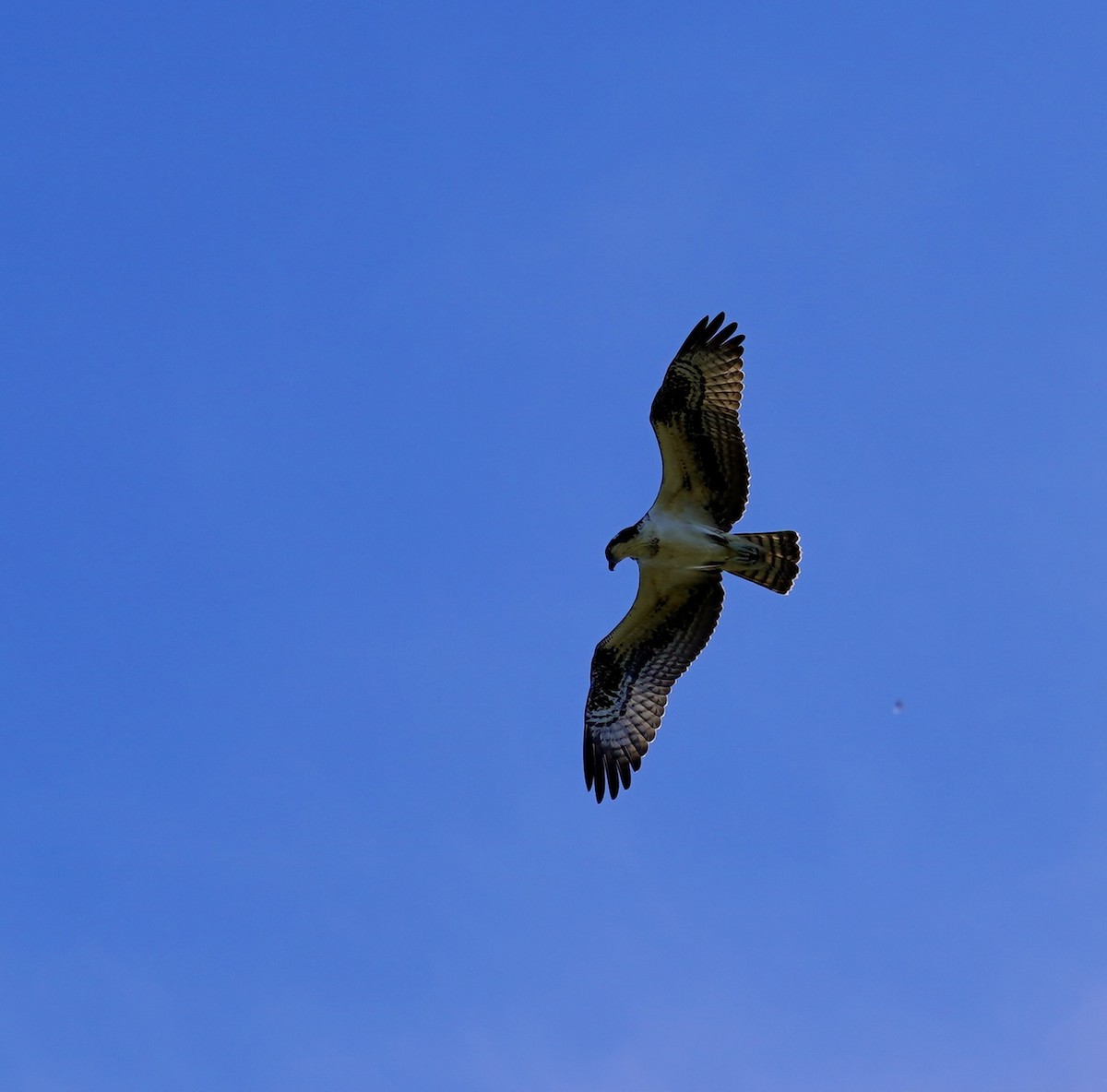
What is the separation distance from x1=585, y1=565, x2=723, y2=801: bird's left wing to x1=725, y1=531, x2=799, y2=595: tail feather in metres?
0.66

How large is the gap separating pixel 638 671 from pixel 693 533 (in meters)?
1.63

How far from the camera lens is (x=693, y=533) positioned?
13.5 metres

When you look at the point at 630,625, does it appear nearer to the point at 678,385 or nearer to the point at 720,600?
the point at 720,600

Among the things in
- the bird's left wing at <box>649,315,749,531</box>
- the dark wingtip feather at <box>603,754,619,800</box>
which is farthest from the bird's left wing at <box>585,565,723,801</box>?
the bird's left wing at <box>649,315,749,531</box>

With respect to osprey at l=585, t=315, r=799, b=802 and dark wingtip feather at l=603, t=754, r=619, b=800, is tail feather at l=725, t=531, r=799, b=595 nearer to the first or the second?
osprey at l=585, t=315, r=799, b=802

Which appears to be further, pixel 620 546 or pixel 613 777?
pixel 613 777

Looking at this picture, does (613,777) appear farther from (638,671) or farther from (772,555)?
(772,555)

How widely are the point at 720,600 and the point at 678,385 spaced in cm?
202

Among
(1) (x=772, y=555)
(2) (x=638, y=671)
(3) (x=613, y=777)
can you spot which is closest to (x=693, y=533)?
(1) (x=772, y=555)

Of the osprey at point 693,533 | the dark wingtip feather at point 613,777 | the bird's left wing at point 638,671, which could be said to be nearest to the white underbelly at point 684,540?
the osprey at point 693,533

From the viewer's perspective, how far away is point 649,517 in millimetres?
13633

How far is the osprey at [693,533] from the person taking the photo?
13305mm

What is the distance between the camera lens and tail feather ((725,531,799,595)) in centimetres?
1345

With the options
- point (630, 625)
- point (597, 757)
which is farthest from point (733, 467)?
point (597, 757)
